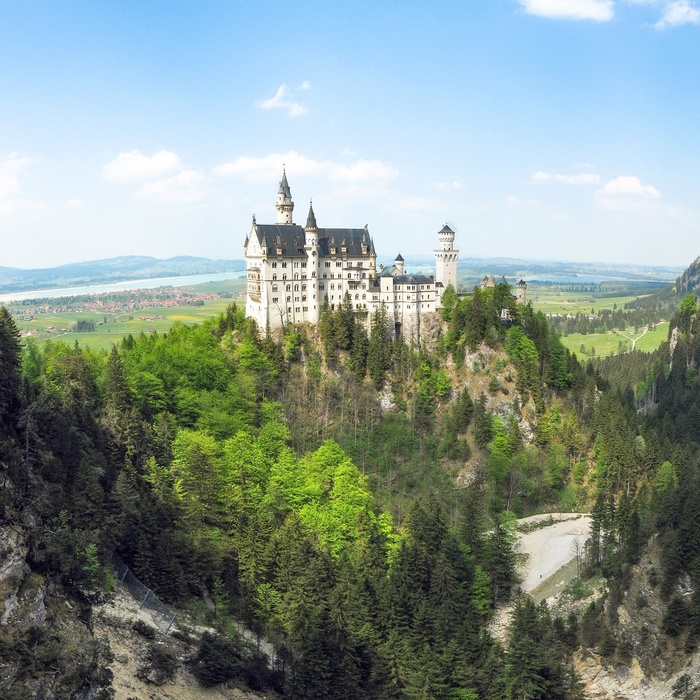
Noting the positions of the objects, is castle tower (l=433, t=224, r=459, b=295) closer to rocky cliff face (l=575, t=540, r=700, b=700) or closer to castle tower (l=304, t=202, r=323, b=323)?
castle tower (l=304, t=202, r=323, b=323)

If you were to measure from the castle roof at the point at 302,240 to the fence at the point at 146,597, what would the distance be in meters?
54.0

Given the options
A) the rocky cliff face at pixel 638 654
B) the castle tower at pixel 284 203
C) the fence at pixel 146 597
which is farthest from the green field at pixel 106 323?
the rocky cliff face at pixel 638 654

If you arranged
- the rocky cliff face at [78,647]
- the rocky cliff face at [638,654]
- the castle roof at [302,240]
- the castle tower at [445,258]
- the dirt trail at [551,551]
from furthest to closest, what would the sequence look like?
1. the castle tower at [445,258]
2. the castle roof at [302,240]
3. the dirt trail at [551,551]
4. the rocky cliff face at [638,654]
5. the rocky cliff face at [78,647]

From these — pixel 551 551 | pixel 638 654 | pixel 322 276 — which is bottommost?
pixel 638 654

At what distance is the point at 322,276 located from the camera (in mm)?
98438

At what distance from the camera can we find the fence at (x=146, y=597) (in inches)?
1844

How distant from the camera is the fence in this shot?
46.8 meters

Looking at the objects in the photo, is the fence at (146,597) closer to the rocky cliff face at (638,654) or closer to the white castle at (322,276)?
the rocky cliff face at (638,654)

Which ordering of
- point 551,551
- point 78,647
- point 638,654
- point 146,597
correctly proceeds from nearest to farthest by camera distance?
point 78,647 → point 146,597 → point 638,654 → point 551,551

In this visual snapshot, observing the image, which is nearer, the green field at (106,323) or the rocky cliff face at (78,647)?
the rocky cliff face at (78,647)

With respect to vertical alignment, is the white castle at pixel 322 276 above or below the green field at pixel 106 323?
above

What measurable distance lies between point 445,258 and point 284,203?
78.6ft

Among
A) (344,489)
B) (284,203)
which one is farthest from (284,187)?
(344,489)

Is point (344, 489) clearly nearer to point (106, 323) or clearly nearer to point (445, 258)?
point (445, 258)
